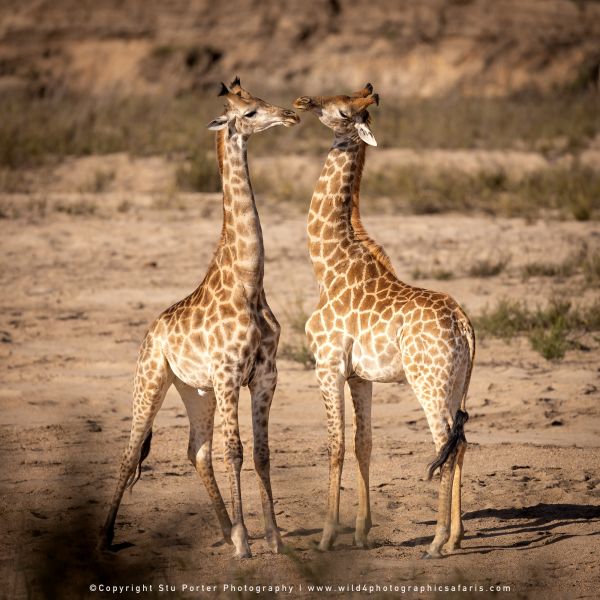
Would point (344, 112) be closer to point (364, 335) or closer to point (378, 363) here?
point (364, 335)

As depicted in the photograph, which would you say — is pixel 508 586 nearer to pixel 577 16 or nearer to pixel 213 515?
pixel 213 515

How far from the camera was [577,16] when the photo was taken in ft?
95.1

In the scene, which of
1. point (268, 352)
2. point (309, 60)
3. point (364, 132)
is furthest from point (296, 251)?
point (309, 60)

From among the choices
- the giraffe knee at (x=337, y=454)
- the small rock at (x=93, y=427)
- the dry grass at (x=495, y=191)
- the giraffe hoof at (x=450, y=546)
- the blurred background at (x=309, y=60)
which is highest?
the blurred background at (x=309, y=60)

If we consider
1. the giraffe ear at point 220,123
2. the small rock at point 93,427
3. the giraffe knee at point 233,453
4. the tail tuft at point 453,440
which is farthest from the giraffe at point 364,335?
the small rock at point 93,427

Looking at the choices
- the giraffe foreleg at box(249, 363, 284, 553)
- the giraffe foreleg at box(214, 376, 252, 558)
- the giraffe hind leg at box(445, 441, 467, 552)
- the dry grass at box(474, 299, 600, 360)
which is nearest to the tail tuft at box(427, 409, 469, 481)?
the giraffe hind leg at box(445, 441, 467, 552)

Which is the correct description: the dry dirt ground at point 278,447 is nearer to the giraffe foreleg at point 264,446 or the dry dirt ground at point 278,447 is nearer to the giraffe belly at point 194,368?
the giraffe foreleg at point 264,446

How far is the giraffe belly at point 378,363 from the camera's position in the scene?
554 cm

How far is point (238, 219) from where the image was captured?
561 cm

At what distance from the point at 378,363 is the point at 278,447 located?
6.02 feet

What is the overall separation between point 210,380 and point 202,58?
925 inches

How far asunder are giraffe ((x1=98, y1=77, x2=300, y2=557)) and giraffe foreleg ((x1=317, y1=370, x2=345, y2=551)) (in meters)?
0.31

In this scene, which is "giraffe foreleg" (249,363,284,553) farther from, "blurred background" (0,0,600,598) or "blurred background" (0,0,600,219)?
"blurred background" (0,0,600,219)

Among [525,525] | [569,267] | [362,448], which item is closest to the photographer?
[362,448]
